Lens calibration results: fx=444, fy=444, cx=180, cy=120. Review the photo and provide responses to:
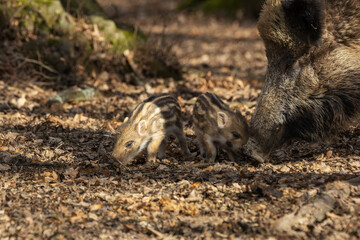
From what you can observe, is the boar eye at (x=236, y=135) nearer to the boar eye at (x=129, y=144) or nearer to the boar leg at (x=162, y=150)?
the boar leg at (x=162, y=150)

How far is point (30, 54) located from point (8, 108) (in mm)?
2025

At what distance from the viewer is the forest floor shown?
3.81 metres

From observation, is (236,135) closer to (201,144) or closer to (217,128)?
(217,128)

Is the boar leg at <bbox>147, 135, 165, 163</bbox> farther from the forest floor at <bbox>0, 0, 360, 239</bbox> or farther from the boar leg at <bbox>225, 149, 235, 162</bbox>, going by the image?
the boar leg at <bbox>225, 149, 235, 162</bbox>

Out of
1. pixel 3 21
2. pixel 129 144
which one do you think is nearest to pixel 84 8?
pixel 3 21

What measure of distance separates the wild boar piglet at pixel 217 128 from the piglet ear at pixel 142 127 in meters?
0.70

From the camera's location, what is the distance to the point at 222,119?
18.5 ft

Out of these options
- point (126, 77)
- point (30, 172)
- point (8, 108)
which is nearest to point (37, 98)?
point (8, 108)

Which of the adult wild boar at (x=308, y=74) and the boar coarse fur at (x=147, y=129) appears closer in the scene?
the adult wild boar at (x=308, y=74)

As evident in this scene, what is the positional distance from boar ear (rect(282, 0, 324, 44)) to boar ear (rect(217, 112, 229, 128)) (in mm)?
1318

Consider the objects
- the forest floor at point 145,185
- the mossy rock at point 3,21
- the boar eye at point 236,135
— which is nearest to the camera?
the forest floor at point 145,185

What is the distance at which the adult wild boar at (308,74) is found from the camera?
16.7 ft

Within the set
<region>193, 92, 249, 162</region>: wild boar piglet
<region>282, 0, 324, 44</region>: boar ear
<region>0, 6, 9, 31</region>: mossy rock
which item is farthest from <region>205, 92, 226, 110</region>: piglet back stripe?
<region>0, 6, 9, 31</region>: mossy rock

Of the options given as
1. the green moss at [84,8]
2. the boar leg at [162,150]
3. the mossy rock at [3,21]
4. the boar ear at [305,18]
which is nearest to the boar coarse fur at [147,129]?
the boar leg at [162,150]
